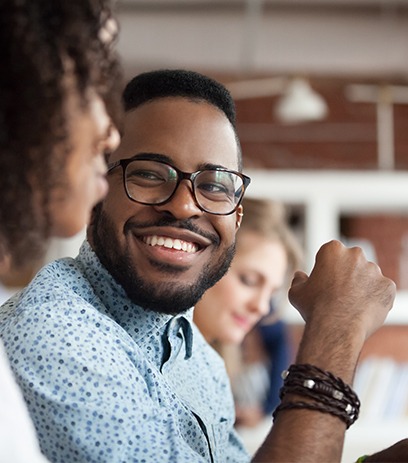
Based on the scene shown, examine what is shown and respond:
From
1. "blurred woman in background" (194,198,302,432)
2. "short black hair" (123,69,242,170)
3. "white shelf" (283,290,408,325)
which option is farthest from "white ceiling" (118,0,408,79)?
"short black hair" (123,69,242,170)

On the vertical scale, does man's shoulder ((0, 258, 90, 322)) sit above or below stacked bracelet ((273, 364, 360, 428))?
above

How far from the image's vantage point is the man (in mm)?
1007

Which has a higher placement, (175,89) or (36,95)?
(175,89)

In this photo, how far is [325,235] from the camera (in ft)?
14.3

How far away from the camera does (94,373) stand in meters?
1.02

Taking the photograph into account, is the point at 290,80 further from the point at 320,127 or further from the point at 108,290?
the point at 108,290

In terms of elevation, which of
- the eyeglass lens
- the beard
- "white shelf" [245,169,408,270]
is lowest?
the beard

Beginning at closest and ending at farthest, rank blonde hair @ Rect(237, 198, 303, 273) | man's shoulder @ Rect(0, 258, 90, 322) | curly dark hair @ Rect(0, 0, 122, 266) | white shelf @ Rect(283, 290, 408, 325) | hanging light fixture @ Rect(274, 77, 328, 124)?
curly dark hair @ Rect(0, 0, 122, 266) < man's shoulder @ Rect(0, 258, 90, 322) < blonde hair @ Rect(237, 198, 303, 273) < white shelf @ Rect(283, 290, 408, 325) < hanging light fixture @ Rect(274, 77, 328, 124)

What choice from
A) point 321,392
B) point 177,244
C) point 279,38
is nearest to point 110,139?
point 177,244

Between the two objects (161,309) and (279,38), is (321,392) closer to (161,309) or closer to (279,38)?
(161,309)

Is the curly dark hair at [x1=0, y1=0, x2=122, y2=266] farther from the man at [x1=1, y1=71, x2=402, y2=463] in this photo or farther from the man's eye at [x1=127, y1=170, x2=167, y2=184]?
the man's eye at [x1=127, y1=170, x2=167, y2=184]

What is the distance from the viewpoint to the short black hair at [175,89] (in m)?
1.32

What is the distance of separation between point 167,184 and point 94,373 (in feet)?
1.08

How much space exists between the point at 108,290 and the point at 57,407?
0.28 metres
